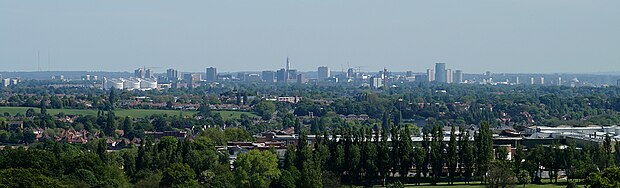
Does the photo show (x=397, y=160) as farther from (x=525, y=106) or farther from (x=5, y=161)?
(x=525, y=106)

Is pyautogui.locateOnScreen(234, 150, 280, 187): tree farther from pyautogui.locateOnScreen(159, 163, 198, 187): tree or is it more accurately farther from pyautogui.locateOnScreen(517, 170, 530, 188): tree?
pyautogui.locateOnScreen(517, 170, 530, 188): tree

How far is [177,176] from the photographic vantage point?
40.5 metres

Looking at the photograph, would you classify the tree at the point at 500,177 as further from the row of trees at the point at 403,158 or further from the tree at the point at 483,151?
the row of trees at the point at 403,158

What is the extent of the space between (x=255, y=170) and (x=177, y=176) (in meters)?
3.79

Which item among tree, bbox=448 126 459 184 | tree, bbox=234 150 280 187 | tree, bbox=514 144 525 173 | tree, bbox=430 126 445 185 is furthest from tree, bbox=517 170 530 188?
tree, bbox=234 150 280 187

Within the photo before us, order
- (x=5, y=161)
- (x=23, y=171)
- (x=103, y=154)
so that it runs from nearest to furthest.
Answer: (x=23, y=171) < (x=5, y=161) < (x=103, y=154)

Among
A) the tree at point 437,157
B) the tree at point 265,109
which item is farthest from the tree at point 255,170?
the tree at point 265,109

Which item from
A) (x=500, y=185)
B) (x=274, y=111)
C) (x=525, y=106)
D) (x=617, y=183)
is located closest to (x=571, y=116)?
(x=525, y=106)

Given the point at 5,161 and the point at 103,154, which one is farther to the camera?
the point at 103,154

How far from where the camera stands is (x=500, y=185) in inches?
1592

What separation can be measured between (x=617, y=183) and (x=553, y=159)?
12401 mm

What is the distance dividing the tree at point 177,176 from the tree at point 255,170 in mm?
2128

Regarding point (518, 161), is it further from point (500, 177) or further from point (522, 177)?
point (500, 177)

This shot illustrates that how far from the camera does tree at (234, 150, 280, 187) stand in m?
42.1
